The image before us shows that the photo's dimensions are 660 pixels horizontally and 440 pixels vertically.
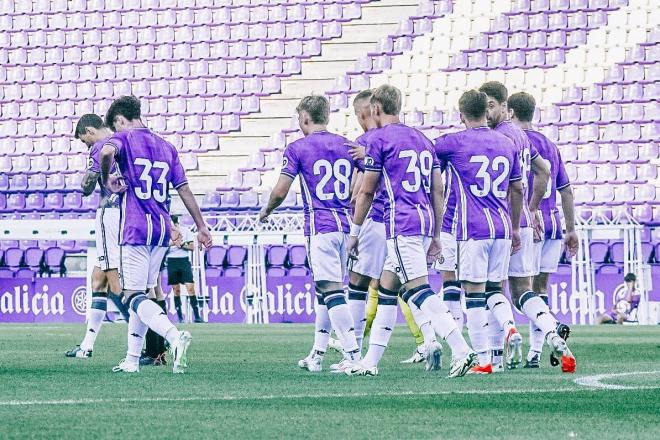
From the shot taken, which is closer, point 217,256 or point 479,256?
point 479,256

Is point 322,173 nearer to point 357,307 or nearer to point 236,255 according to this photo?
point 357,307

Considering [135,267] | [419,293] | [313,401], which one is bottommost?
[313,401]

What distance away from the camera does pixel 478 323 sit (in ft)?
29.1

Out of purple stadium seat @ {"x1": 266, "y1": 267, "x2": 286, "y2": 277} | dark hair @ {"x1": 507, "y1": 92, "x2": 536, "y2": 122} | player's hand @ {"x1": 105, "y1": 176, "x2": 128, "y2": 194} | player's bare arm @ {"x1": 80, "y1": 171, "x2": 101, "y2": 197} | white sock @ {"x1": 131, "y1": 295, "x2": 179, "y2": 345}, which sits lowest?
white sock @ {"x1": 131, "y1": 295, "x2": 179, "y2": 345}

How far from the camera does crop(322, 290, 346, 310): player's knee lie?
29.7 ft

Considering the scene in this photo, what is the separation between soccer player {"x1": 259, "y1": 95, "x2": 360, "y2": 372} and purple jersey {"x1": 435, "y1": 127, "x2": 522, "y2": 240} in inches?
30.3

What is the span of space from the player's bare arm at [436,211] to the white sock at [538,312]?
1173 mm

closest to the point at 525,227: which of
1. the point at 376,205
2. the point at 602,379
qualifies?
the point at 376,205

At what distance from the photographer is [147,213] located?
9117 millimetres

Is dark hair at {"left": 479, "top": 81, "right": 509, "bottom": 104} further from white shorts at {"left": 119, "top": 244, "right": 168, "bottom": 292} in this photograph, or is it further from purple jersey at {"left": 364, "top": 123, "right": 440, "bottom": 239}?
white shorts at {"left": 119, "top": 244, "right": 168, "bottom": 292}

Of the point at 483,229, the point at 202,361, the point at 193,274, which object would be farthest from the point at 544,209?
the point at 193,274

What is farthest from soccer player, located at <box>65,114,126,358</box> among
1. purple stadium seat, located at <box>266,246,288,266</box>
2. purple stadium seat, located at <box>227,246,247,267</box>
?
purple stadium seat, located at <box>227,246,247,267</box>

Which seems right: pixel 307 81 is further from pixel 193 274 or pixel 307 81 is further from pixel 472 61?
pixel 193 274

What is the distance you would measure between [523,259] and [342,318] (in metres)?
1.43
